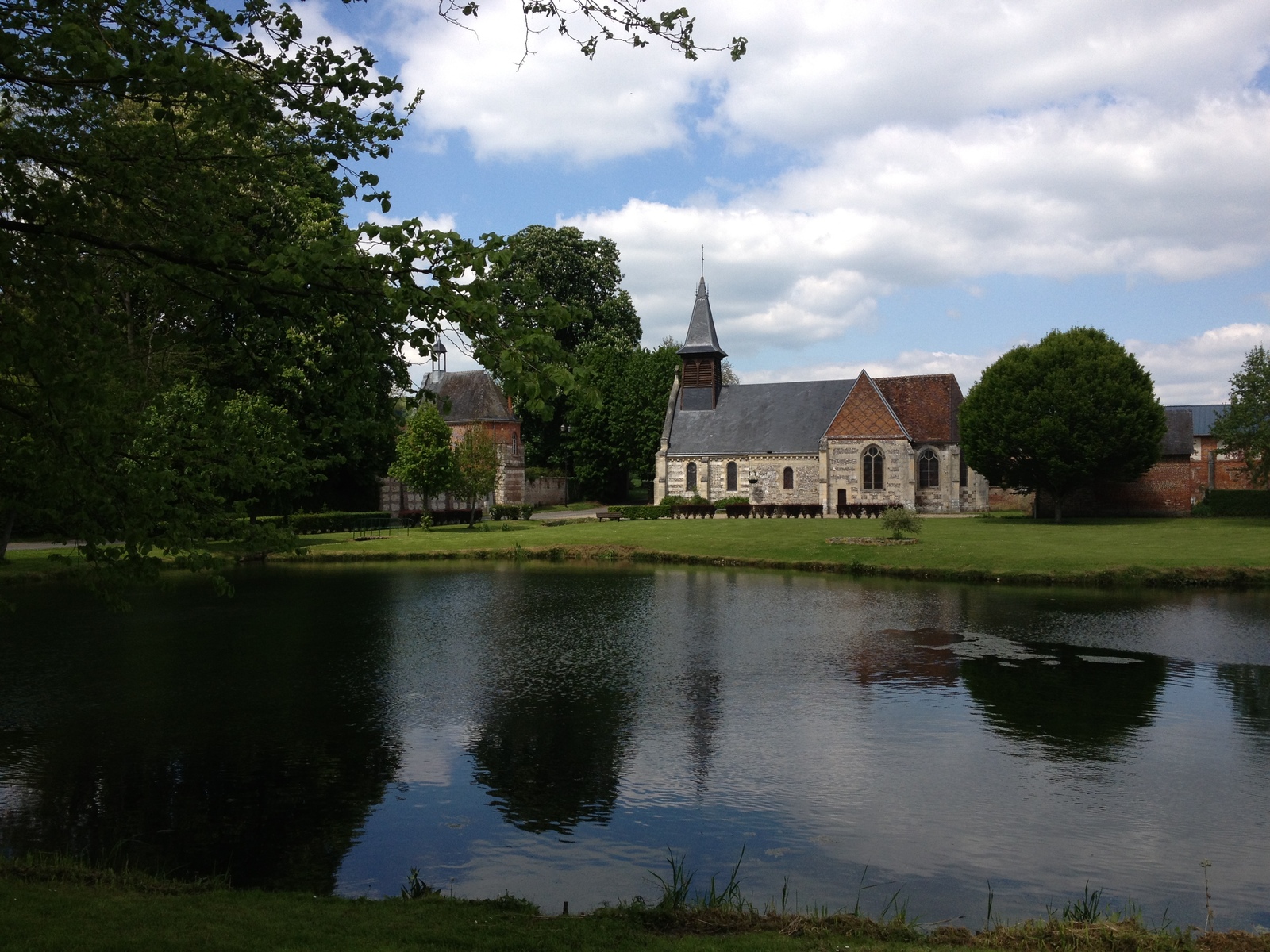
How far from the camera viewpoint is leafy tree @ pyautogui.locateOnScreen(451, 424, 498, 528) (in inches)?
1898

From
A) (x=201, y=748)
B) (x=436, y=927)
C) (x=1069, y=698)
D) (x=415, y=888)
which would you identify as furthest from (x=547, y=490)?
(x=436, y=927)

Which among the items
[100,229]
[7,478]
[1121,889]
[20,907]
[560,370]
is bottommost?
[1121,889]

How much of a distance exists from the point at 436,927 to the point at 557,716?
7.50 metres

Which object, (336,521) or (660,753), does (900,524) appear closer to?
(660,753)

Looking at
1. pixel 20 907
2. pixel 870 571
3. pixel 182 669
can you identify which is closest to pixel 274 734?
pixel 182 669

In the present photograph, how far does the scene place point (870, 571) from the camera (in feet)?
106

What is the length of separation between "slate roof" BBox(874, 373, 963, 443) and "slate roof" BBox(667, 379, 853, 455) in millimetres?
2818

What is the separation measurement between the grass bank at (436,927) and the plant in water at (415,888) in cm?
Result: 25

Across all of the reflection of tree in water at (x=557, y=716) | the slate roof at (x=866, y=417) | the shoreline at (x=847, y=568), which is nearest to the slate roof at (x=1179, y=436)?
the slate roof at (x=866, y=417)

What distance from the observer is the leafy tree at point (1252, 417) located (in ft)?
136

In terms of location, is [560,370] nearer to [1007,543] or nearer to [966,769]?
[966,769]

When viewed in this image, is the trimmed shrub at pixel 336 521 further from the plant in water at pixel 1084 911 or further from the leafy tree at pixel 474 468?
the plant in water at pixel 1084 911

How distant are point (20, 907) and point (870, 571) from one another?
93.5 feet

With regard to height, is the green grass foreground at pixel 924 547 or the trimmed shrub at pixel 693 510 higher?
the trimmed shrub at pixel 693 510
